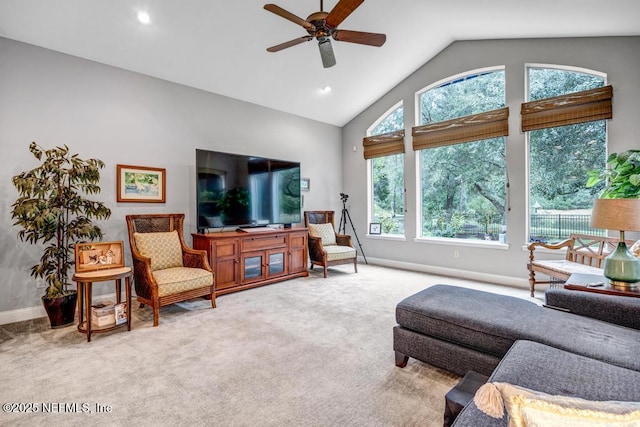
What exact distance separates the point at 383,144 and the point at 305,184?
165 cm

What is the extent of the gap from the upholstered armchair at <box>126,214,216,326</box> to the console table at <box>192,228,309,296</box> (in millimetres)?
310

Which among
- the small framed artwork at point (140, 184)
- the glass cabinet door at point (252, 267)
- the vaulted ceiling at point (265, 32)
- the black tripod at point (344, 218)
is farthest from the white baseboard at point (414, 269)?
the vaulted ceiling at point (265, 32)

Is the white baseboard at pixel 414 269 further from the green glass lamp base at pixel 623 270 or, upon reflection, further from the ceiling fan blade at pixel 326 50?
the ceiling fan blade at pixel 326 50

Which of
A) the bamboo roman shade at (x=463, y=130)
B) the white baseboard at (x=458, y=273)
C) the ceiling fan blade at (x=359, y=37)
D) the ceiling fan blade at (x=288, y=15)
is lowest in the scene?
the white baseboard at (x=458, y=273)

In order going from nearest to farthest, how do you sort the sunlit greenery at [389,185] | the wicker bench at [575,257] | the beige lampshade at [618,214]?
the beige lampshade at [618,214], the wicker bench at [575,257], the sunlit greenery at [389,185]

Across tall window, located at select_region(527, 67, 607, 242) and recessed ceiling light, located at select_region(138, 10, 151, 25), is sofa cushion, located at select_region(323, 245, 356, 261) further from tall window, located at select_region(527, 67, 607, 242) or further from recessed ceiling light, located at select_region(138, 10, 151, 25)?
recessed ceiling light, located at select_region(138, 10, 151, 25)

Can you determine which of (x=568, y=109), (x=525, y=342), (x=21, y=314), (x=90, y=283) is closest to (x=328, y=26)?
(x=525, y=342)

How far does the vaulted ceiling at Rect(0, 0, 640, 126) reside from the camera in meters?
3.14

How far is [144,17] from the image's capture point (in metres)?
3.26

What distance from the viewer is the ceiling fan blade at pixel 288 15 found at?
2484 mm

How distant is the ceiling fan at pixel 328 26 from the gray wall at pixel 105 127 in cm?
195

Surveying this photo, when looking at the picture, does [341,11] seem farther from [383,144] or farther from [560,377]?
[383,144]

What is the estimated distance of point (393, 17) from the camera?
4.02 m

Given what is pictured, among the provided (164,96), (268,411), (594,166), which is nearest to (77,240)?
(164,96)
